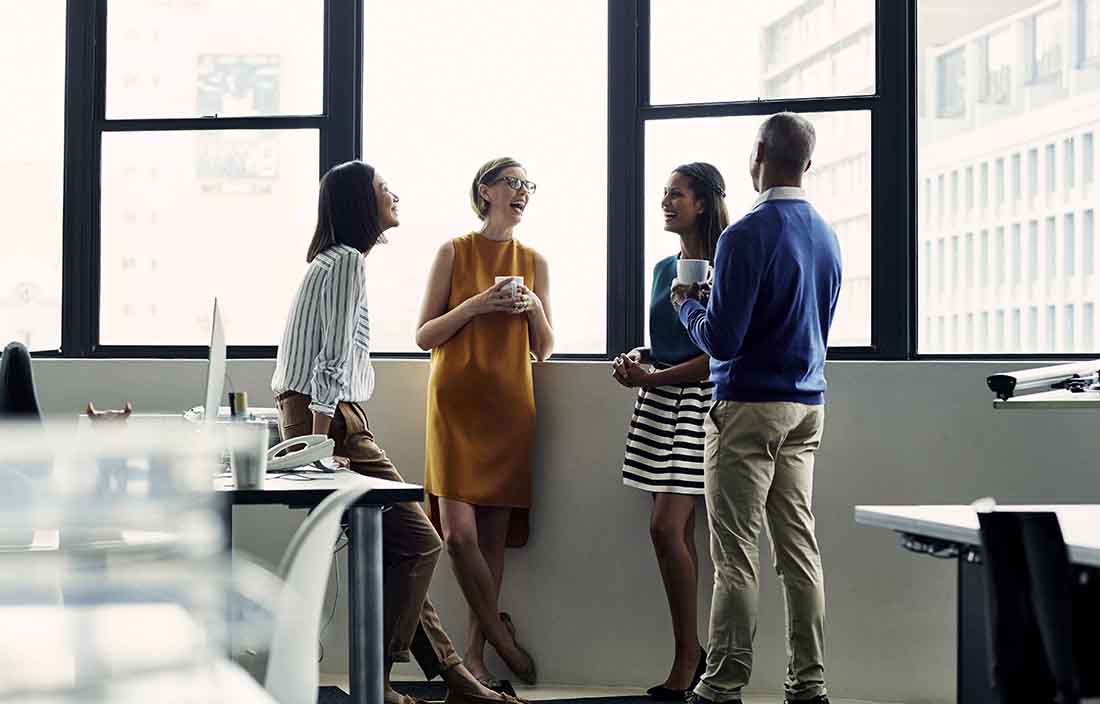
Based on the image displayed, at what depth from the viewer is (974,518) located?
7.25ft

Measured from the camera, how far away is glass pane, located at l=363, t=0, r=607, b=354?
15.4 ft

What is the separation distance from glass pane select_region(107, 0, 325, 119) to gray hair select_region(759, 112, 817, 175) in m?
1.84

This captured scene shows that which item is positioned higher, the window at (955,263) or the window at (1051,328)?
→ the window at (955,263)

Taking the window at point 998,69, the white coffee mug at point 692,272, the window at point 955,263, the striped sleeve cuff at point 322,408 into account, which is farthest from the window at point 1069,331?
the striped sleeve cuff at point 322,408

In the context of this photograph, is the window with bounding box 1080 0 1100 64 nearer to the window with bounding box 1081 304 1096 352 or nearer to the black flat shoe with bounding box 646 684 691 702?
the window with bounding box 1081 304 1096 352

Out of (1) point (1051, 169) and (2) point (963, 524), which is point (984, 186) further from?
(2) point (963, 524)

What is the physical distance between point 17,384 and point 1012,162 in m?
3.10

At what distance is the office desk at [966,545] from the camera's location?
2.12 meters

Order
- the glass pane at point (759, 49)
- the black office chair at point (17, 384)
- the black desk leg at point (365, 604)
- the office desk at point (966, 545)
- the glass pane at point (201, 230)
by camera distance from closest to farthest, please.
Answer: the office desk at point (966, 545)
the black office chair at point (17, 384)
the black desk leg at point (365, 604)
the glass pane at point (759, 49)
the glass pane at point (201, 230)

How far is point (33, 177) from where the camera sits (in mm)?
4891

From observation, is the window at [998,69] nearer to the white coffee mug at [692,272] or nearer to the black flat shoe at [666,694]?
the white coffee mug at [692,272]

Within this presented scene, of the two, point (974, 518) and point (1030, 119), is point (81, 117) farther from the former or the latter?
point (974, 518)

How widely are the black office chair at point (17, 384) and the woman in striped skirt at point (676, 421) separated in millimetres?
1903

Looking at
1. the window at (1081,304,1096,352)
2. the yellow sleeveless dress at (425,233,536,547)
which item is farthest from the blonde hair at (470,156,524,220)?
the window at (1081,304,1096,352)
